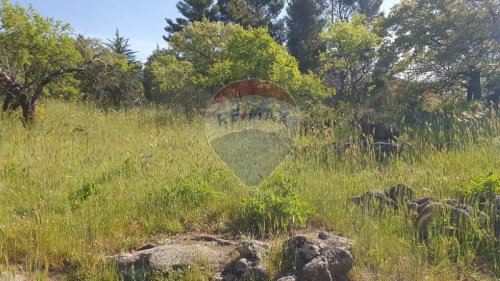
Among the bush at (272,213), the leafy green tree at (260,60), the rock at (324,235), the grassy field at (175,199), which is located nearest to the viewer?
the grassy field at (175,199)

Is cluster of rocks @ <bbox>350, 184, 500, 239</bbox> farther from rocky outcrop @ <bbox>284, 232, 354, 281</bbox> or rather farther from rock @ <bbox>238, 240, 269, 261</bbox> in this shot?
rock @ <bbox>238, 240, 269, 261</bbox>

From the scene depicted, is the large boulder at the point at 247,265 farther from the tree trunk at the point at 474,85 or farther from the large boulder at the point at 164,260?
the tree trunk at the point at 474,85

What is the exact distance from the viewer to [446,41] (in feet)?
44.4

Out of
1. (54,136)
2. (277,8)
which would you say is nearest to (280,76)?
(54,136)

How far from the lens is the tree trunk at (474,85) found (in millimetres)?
14142

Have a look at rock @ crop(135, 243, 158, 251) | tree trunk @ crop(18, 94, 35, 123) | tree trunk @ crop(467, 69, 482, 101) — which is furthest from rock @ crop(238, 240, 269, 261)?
tree trunk @ crop(467, 69, 482, 101)

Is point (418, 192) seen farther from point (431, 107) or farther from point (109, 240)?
point (431, 107)

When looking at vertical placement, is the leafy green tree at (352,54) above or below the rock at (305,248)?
above

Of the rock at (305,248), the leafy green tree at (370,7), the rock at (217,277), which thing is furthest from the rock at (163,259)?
the leafy green tree at (370,7)

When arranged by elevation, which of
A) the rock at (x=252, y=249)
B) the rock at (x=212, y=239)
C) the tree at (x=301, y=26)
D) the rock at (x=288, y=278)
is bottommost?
the rock at (x=212, y=239)

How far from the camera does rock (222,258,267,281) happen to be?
2807 millimetres

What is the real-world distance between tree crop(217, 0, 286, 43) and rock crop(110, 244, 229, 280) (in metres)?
28.4

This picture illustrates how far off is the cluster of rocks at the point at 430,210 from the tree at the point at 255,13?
27.6m

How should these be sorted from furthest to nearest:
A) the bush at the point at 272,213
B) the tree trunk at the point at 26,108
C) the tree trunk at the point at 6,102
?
the tree trunk at the point at 6,102
the tree trunk at the point at 26,108
the bush at the point at 272,213
